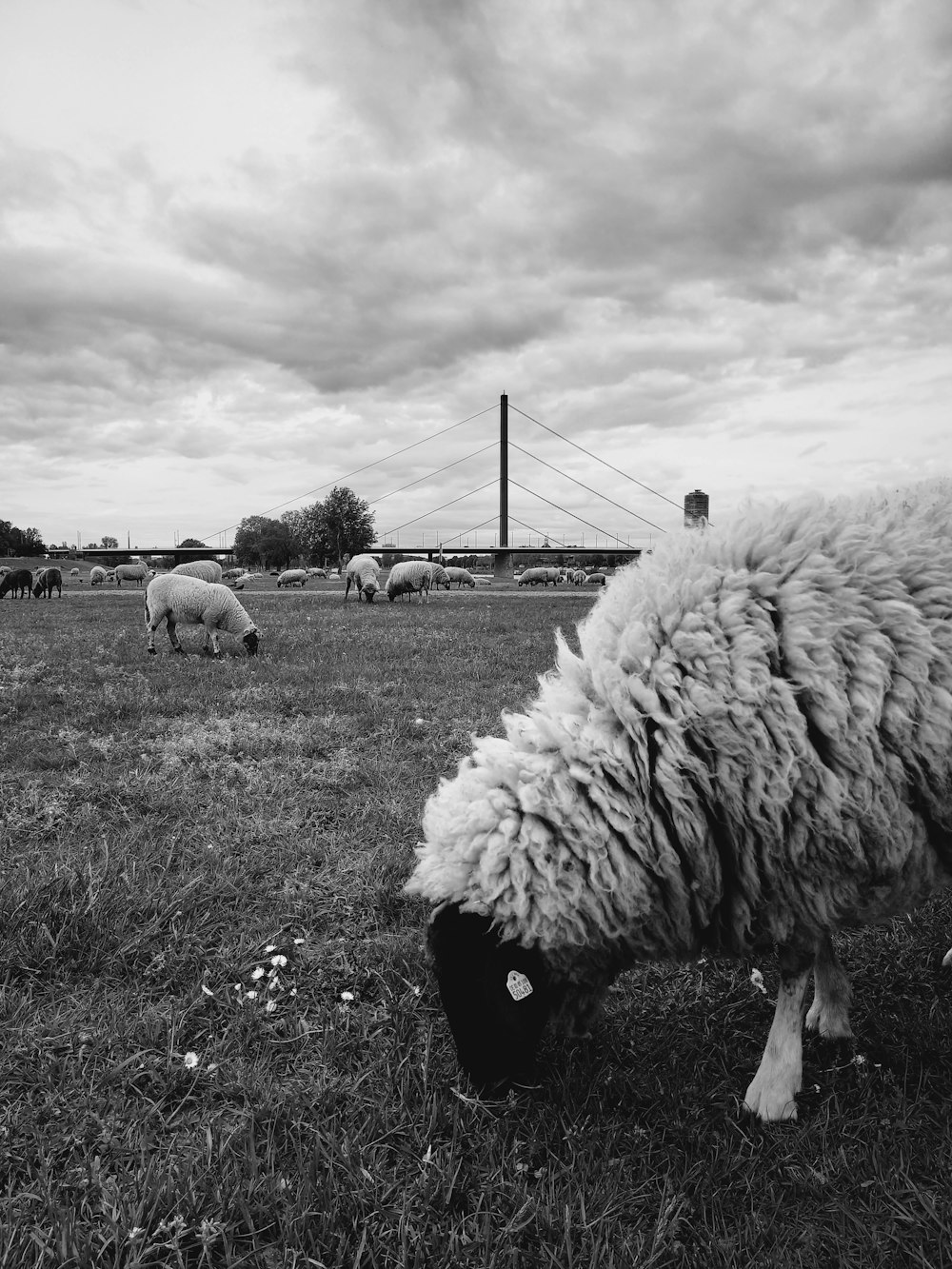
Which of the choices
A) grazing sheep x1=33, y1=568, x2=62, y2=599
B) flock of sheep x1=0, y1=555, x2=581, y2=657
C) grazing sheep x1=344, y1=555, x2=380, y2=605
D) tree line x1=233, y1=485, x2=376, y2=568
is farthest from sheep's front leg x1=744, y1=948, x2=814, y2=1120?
tree line x1=233, y1=485, x2=376, y2=568

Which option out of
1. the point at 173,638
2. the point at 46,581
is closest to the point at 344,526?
the point at 46,581

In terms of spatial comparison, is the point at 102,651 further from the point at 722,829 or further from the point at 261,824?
the point at 722,829

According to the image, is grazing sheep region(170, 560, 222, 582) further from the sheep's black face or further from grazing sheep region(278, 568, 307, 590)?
the sheep's black face

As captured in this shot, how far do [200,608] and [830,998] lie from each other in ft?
32.7

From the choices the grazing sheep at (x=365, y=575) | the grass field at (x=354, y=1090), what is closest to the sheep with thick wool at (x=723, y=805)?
the grass field at (x=354, y=1090)

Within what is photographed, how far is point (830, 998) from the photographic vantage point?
2650mm

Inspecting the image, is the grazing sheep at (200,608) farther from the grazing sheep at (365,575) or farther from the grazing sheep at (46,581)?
the grazing sheep at (46,581)

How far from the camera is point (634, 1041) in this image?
8.39 feet

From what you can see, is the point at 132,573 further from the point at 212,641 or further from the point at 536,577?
the point at 212,641

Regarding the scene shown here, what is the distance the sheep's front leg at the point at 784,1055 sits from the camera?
88.9 inches

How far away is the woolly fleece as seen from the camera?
2.16 metres

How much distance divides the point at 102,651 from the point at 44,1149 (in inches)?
372

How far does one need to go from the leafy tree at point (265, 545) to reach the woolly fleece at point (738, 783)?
105 meters

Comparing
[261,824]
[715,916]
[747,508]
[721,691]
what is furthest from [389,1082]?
[747,508]
